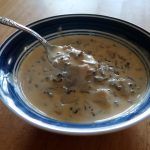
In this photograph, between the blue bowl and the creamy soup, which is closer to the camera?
the blue bowl

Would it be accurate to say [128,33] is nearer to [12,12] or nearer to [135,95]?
[135,95]

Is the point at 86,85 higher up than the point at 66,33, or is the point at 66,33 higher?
the point at 66,33

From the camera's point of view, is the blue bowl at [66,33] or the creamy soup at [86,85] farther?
the creamy soup at [86,85]

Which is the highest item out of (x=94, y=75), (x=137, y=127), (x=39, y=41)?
(x=39, y=41)

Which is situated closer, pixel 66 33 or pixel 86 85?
pixel 86 85

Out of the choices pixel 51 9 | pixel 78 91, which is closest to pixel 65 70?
pixel 78 91
